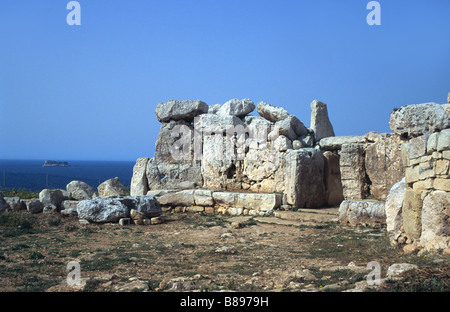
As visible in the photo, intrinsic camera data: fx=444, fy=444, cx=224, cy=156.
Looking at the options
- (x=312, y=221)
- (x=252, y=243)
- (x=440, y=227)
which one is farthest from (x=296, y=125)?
(x=440, y=227)

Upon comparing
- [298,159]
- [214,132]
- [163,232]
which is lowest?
[163,232]

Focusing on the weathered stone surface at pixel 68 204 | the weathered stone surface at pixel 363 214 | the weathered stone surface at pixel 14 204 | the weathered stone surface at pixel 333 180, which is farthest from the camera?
the weathered stone surface at pixel 68 204

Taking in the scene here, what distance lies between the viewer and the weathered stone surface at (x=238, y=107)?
16.2 m

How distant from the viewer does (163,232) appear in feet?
37.6

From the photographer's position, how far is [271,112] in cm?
1553

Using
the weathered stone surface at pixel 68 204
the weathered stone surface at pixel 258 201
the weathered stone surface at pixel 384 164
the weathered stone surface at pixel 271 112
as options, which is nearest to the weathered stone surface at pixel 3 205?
the weathered stone surface at pixel 68 204

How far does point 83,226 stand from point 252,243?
16.5 feet

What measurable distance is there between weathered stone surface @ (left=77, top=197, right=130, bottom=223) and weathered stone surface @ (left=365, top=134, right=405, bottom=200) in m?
7.03

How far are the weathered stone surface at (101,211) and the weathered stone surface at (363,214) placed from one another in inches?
237

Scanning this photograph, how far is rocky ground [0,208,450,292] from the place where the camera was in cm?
591

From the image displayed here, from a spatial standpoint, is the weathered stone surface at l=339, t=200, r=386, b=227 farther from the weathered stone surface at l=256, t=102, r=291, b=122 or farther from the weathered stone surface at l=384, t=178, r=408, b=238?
the weathered stone surface at l=256, t=102, r=291, b=122

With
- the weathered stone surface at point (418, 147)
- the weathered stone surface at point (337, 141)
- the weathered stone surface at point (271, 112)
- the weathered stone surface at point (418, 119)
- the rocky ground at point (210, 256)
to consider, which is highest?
the weathered stone surface at point (271, 112)

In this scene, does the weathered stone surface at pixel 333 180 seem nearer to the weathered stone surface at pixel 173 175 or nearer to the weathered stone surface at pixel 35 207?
the weathered stone surface at pixel 173 175
